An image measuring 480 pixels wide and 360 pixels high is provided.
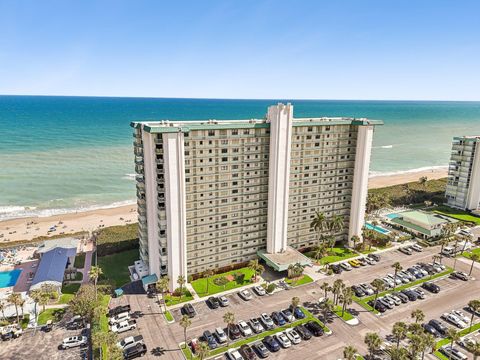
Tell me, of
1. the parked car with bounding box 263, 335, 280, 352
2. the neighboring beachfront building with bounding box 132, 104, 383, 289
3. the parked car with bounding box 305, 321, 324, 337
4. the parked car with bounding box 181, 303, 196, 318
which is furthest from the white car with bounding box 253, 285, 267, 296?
the parked car with bounding box 181, 303, 196, 318

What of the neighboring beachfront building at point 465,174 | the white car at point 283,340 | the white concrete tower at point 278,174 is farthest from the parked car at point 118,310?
the neighboring beachfront building at point 465,174

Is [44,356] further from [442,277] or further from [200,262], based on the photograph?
[442,277]

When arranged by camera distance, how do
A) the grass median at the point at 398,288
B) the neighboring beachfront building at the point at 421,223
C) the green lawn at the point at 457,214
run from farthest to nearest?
the green lawn at the point at 457,214 → the neighboring beachfront building at the point at 421,223 → the grass median at the point at 398,288

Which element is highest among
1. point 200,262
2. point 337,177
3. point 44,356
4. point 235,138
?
point 235,138

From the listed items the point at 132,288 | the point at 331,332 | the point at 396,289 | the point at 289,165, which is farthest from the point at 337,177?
the point at 132,288

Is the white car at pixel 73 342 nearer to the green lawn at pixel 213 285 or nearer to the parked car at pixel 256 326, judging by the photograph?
the green lawn at pixel 213 285

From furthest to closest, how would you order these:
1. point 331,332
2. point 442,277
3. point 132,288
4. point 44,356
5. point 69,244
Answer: point 69,244 → point 442,277 → point 132,288 → point 331,332 → point 44,356
